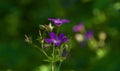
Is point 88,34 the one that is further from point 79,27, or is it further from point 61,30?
point 61,30

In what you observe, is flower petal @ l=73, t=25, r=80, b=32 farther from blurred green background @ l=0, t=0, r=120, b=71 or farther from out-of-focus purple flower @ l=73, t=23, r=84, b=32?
blurred green background @ l=0, t=0, r=120, b=71

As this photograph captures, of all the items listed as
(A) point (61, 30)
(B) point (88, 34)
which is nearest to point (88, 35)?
(B) point (88, 34)

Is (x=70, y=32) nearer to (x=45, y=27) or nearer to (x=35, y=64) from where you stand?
(x=35, y=64)

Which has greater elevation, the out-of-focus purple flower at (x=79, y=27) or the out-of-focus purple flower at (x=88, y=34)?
the out-of-focus purple flower at (x=79, y=27)

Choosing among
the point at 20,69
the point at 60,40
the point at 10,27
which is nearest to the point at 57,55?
the point at 60,40

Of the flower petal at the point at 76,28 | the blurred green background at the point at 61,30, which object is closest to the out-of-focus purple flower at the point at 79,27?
the flower petal at the point at 76,28

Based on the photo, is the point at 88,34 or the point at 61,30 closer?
the point at 88,34

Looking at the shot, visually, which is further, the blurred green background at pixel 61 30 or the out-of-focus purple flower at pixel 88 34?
the out-of-focus purple flower at pixel 88 34

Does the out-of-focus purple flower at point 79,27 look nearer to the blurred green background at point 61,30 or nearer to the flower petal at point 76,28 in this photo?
the flower petal at point 76,28
